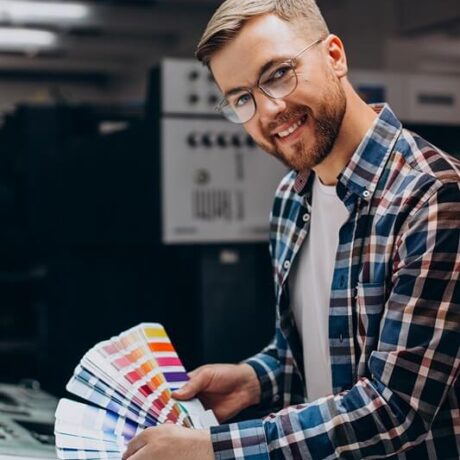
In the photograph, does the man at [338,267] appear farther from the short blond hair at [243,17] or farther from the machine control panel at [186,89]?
the machine control panel at [186,89]

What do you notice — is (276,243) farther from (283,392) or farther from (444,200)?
(444,200)

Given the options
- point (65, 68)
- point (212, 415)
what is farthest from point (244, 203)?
point (65, 68)

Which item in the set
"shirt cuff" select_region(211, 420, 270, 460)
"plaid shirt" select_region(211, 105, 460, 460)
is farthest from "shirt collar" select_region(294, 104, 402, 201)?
"shirt cuff" select_region(211, 420, 270, 460)

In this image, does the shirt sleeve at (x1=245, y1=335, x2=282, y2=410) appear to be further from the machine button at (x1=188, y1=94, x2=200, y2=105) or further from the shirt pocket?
the machine button at (x1=188, y1=94, x2=200, y2=105)

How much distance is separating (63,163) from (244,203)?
29.8 inches

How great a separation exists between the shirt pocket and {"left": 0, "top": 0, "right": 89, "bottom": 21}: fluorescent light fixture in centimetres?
624

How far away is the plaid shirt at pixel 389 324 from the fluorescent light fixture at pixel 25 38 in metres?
7.37

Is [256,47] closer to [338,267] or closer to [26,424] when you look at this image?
[338,267]

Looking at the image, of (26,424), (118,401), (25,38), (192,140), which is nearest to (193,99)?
(192,140)

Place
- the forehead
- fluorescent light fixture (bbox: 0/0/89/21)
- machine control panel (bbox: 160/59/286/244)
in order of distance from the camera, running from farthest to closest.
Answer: fluorescent light fixture (bbox: 0/0/89/21)
machine control panel (bbox: 160/59/286/244)
the forehead

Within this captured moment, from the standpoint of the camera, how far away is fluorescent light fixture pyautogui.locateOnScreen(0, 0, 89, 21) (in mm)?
6969

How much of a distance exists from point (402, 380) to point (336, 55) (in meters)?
0.47

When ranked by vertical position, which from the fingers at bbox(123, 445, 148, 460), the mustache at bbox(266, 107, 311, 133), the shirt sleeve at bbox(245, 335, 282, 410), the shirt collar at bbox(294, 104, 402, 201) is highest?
the mustache at bbox(266, 107, 311, 133)

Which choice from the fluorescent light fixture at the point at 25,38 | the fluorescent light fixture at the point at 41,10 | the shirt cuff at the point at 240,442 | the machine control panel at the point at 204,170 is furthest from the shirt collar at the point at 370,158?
the fluorescent light fixture at the point at 25,38
